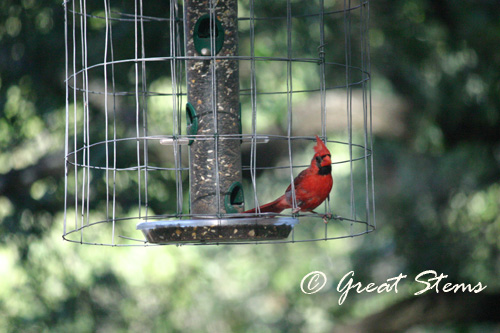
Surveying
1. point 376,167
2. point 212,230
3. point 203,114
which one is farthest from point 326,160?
point 376,167

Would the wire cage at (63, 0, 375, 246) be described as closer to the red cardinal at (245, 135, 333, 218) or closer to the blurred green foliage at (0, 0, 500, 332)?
the blurred green foliage at (0, 0, 500, 332)

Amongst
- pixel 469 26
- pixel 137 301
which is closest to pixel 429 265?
pixel 469 26

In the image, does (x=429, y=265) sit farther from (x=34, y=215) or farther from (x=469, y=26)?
(x=34, y=215)

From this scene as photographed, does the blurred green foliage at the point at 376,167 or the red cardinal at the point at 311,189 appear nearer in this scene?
the red cardinal at the point at 311,189

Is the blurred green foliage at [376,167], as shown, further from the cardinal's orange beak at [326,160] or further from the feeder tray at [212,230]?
the feeder tray at [212,230]

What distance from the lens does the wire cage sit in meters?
4.27

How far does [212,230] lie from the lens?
377 centimetres

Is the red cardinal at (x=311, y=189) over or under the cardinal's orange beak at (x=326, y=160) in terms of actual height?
under

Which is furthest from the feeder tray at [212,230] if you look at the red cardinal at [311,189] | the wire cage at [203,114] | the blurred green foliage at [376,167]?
the blurred green foliage at [376,167]

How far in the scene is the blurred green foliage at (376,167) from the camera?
24.9 feet

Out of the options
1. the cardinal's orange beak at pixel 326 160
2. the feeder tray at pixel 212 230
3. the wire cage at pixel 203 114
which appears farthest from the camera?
the cardinal's orange beak at pixel 326 160

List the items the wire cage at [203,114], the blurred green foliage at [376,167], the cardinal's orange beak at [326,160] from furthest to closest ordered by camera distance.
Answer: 1. the blurred green foliage at [376,167]
2. the cardinal's orange beak at [326,160]
3. the wire cage at [203,114]

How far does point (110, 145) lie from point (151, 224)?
388cm

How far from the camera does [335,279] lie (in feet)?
28.3
